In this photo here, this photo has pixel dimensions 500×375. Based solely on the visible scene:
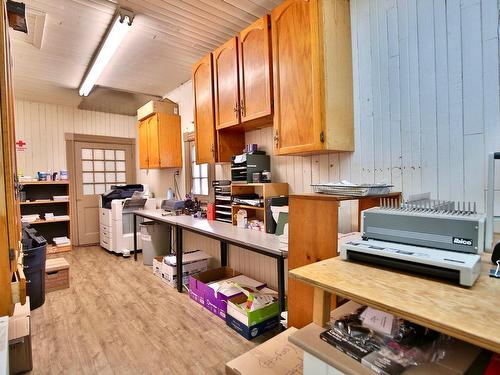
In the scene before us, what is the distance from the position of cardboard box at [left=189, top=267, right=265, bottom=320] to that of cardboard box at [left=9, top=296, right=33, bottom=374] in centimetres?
132

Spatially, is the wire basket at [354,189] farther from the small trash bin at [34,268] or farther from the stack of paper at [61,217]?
the stack of paper at [61,217]

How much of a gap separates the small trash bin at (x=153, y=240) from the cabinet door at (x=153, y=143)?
3.03 feet

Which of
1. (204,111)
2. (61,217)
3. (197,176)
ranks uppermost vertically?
(204,111)

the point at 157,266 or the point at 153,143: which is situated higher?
the point at 153,143

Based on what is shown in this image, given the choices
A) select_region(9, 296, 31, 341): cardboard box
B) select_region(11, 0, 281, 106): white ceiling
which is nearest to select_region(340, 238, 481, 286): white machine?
select_region(9, 296, 31, 341): cardboard box

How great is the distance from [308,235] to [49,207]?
521 cm

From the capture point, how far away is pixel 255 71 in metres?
2.36

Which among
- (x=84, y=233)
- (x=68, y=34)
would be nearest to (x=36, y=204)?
(x=84, y=233)

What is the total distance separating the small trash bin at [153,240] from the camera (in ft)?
13.0

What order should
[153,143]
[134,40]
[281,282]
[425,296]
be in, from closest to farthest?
[425,296]
[281,282]
[134,40]
[153,143]

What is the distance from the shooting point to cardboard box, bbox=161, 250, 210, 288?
10.4 ft

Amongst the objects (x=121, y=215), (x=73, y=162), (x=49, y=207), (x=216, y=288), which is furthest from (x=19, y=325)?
(x=73, y=162)

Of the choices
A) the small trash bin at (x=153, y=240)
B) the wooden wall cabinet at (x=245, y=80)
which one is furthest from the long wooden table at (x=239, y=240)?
the wooden wall cabinet at (x=245, y=80)

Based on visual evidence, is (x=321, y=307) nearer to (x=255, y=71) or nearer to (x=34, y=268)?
(x=255, y=71)
